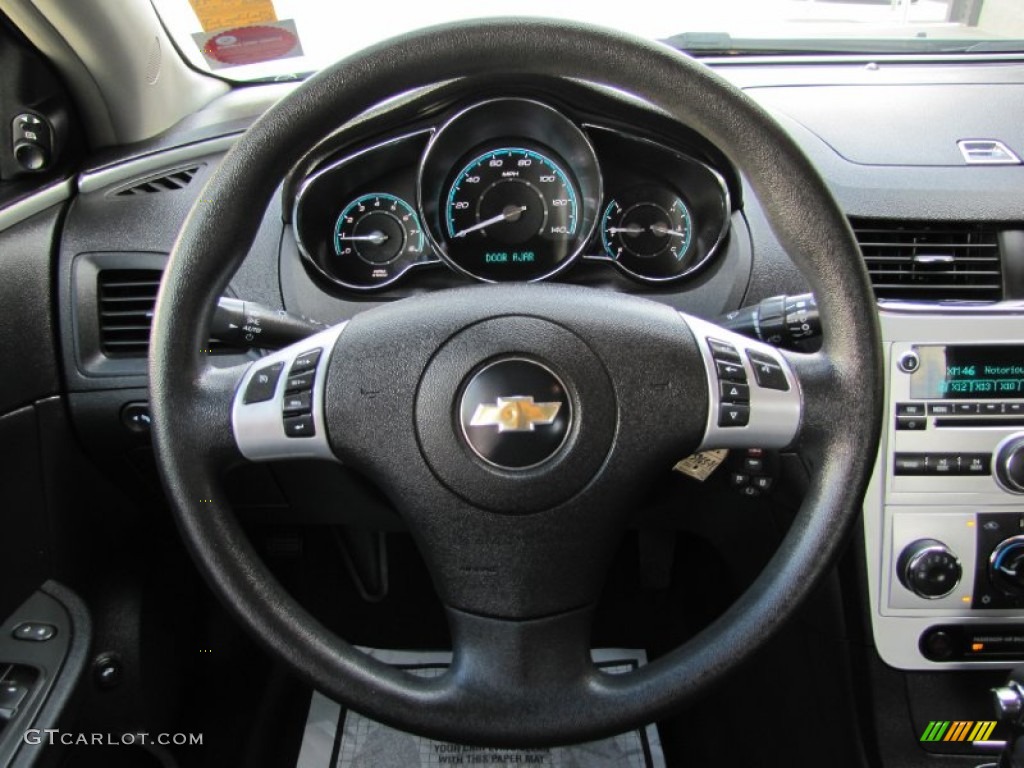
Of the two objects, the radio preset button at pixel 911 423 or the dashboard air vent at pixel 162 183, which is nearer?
the radio preset button at pixel 911 423

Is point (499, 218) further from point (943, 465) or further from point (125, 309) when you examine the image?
point (943, 465)

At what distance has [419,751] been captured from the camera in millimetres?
1750

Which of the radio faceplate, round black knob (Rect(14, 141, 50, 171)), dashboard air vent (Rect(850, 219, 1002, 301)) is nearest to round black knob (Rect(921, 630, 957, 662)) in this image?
the radio faceplate

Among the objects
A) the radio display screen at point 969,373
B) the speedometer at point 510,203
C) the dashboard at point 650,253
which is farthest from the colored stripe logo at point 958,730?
the speedometer at point 510,203

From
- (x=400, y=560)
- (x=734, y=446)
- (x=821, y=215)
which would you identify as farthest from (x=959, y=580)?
(x=400, y=560)

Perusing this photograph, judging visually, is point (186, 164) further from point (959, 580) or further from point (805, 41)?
point (959, 580)

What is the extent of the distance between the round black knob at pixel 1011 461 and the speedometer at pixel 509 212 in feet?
2.20

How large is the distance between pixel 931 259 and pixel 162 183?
1196mm

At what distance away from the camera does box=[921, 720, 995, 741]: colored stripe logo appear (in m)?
1.40

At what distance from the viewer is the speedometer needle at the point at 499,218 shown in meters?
1.33

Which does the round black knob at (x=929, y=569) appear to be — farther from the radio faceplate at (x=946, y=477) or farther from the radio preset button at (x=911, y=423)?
the radio preset button at (x=911, y=423)

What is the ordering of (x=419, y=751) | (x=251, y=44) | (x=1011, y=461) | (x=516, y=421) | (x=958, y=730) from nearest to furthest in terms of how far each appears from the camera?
(x=516, y=421)
(x=1011, y=461)
(x=958, y=730)
(x=251, y=44)
(x=419, y=751)

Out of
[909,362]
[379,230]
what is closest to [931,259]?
[909,362]

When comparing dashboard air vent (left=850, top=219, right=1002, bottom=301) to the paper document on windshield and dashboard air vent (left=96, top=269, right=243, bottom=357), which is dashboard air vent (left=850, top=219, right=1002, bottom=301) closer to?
the paper document on windshield
